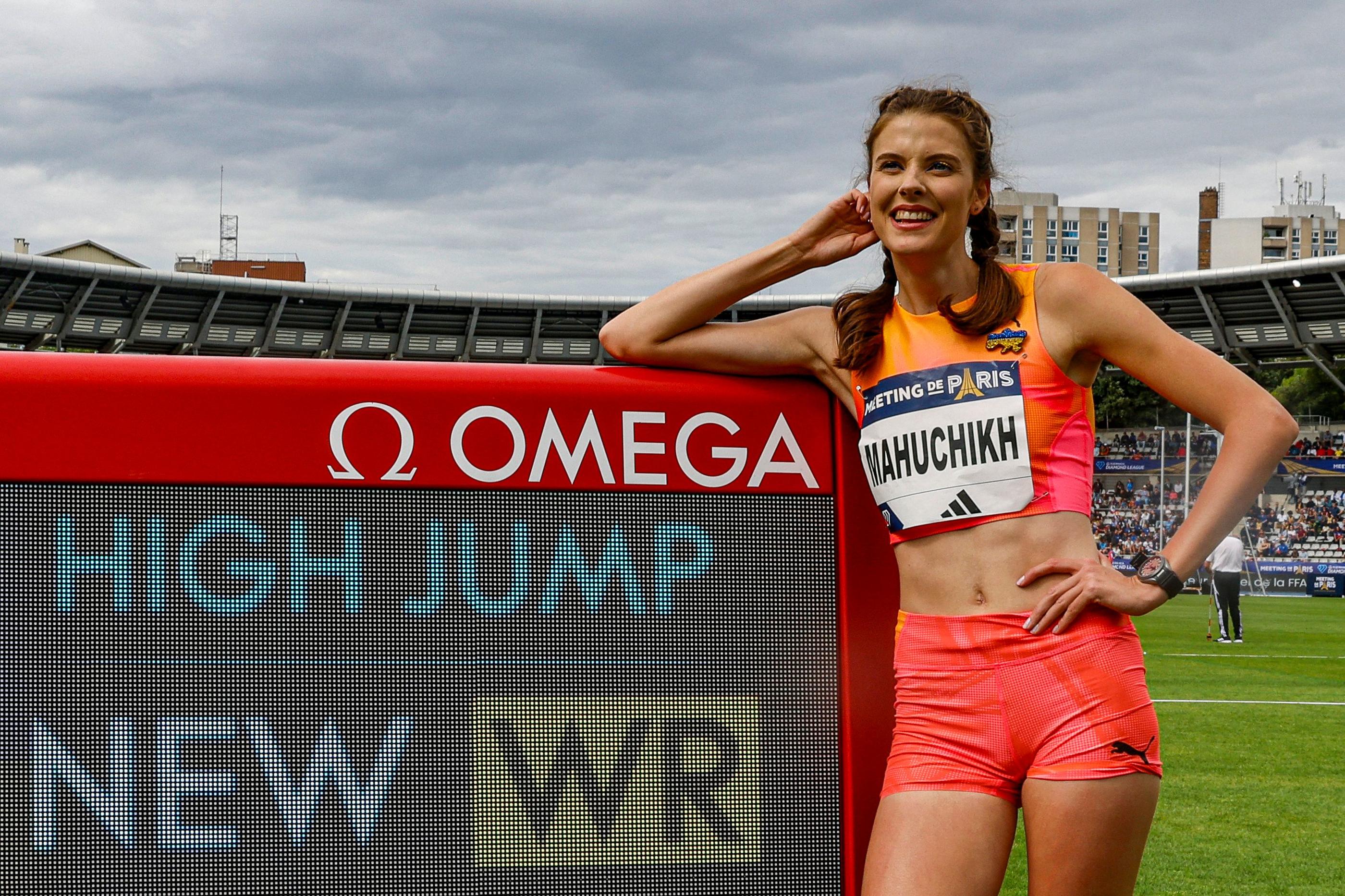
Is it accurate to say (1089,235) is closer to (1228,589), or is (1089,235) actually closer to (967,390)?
(1228,589)

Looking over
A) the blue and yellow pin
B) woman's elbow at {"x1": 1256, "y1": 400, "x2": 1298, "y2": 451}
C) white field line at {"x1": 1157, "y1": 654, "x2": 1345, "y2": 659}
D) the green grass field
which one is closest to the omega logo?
the blue and yellow pin

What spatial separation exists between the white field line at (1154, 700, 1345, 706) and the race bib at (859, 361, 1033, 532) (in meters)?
7.99

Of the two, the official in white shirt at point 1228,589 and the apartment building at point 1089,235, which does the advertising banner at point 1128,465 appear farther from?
the apartment building at point 1089,235

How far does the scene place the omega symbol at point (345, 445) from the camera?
199 centimetres

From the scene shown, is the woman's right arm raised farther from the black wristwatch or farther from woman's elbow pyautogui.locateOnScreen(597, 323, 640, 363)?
the black wristwatch

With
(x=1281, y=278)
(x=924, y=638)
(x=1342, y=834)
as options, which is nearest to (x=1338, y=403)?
(x=1281, y=278)

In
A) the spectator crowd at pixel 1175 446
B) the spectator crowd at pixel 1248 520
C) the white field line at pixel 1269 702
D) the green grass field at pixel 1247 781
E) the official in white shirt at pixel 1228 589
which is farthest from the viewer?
the spectator crowd at pixel 1175 446

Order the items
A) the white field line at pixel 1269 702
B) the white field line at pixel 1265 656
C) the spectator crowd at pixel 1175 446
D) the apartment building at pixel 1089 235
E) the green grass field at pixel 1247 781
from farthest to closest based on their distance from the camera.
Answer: the apartment building at pixel 1089 235
the spectator crowd at pixel 1175 446
the white field line at pixel 1265 656
the white field line at pixel 1269 702
the green grass field at pixel 1247 781

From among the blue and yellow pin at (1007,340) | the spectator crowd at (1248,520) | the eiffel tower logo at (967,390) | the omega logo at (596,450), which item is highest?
the blue and yellow pin at (1007,340)

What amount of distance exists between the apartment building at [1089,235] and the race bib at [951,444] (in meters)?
99.2

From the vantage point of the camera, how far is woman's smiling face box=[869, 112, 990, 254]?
6.78ft

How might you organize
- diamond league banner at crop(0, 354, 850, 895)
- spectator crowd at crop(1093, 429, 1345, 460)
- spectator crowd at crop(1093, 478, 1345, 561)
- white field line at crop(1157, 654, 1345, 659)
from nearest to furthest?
diamond league banner at crop(0, 354, 850, 895)
white field line at crop(1157, 654, 1345, 659)
spectator crowd at crop(1093, 478, 1345, 561)
spectator crowd at crop(1093, 429, 1345, 460)

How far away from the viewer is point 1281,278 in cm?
3534

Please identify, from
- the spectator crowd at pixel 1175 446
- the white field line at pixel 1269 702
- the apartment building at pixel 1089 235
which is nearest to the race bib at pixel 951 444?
the white field line at pixel 1269 702
